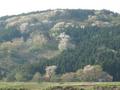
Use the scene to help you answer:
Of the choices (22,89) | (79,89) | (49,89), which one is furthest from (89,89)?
(22,89)

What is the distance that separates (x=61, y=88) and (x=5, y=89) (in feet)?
72.7

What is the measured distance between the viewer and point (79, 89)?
15600cm

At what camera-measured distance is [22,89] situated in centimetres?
15725

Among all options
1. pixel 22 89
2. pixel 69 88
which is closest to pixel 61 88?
pixel 69 88

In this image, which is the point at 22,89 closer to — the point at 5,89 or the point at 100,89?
the point at 5,89

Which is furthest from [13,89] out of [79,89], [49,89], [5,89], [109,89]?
[109,89]

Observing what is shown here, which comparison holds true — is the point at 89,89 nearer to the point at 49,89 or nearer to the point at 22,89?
Answer: the point at 49,89

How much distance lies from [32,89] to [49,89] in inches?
328

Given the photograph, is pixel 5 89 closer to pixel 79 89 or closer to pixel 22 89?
pixel 22 89

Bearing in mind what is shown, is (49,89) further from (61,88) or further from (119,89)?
(119,89)

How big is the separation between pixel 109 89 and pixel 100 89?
155 inches

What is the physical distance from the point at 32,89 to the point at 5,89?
10.7 metres

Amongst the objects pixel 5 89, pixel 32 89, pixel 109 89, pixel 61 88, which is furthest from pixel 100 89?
pixel 5 89

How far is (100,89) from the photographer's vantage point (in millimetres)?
163875
